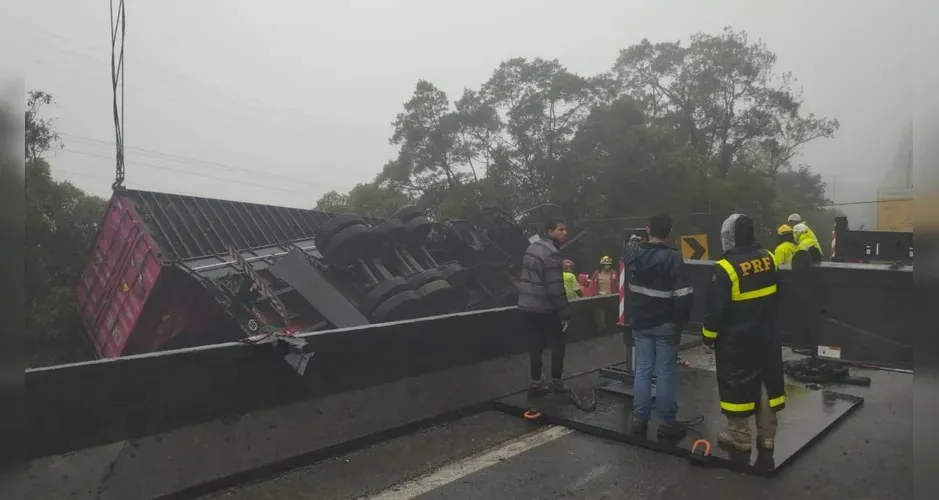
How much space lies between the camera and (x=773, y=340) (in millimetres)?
4391

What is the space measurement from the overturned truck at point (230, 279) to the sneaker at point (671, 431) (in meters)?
4.57

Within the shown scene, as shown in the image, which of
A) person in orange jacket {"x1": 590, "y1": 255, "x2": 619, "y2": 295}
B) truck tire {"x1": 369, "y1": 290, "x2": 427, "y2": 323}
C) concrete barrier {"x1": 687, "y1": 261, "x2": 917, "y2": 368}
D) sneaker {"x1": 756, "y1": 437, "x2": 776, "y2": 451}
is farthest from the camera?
person in orange jacket {"x1": 590, "y1": 255, "x2": 619, "y2": 295}

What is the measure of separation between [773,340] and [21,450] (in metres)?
4.43

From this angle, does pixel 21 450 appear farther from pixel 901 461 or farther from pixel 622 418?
pixel 901 461

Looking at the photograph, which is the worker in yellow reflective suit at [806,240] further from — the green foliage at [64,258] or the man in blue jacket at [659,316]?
the green foliage at [64,258]

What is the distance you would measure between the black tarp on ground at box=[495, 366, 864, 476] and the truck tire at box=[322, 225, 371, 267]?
408 centimetres

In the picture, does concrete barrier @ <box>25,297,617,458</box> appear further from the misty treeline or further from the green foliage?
the misty treeline

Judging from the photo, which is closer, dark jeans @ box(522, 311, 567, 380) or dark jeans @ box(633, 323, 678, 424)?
dark jeans @ box(633, 323, 678, 424)

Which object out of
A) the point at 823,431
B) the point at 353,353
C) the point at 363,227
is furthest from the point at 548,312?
the point at 363,227

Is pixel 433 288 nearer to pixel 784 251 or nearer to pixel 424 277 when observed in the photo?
pixel 424 277

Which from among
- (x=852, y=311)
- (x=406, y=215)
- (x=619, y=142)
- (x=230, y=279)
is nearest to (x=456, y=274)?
(x=406, y=215)

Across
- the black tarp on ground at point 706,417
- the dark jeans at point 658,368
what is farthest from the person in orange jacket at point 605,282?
the dark jeans at point 658,368

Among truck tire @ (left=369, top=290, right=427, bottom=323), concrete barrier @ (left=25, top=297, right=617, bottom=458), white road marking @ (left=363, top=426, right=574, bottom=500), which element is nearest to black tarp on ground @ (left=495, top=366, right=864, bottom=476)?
white road marking @ (left=363, top=426, right=574, bottom=500)

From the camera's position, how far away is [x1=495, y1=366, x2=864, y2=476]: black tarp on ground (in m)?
4.26
